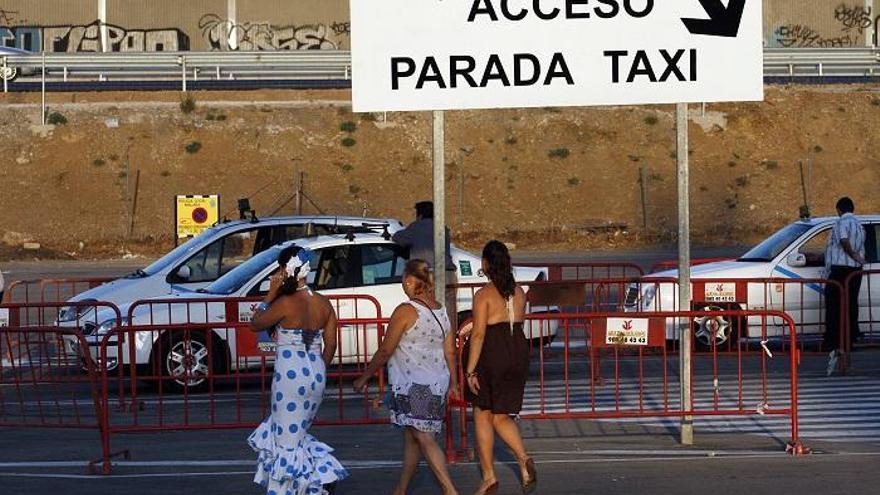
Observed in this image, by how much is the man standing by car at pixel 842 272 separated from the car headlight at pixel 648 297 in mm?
2035

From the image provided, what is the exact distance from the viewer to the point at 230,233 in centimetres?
1914

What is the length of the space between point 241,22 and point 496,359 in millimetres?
52339

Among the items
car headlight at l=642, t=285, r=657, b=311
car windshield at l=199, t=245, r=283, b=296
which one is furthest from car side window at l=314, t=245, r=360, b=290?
car headlight at l=642, t=285, r=657, b=311

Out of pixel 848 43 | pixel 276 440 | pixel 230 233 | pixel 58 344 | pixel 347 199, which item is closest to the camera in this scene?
pixel 276 440

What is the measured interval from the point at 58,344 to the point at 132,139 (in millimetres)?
30283

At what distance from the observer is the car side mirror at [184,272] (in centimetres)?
1848

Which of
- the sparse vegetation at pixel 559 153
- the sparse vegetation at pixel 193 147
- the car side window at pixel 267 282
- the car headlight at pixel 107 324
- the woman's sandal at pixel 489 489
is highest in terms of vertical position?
the sparse vegetation at pixel 193 147

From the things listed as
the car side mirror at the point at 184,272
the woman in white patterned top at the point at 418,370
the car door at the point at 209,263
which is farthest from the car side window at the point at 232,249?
the woman in white patterned top at the point at 418,370

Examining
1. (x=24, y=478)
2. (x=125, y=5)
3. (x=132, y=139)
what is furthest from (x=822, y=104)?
(x=24, y=478)

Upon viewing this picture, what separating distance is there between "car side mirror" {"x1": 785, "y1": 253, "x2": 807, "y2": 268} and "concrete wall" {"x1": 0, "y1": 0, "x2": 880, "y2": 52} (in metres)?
42.7

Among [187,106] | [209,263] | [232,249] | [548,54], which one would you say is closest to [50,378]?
[209,263]

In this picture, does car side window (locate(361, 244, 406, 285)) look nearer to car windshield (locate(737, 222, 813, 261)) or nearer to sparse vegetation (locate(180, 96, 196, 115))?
car windshield (locate(737, 222, 813, 261))

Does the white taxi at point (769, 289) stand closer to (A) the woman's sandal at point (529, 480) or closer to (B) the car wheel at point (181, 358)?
(B) the car wheel at point (181, 358)

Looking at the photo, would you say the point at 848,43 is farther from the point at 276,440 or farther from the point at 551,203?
the point at 276,440
